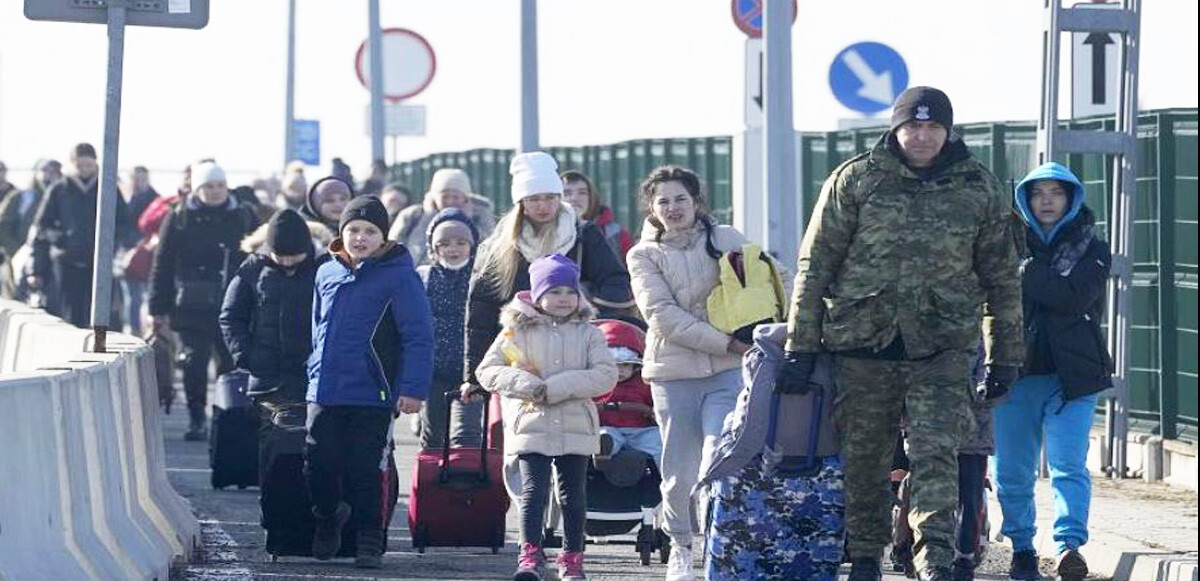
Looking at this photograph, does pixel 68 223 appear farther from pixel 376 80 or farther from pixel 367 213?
pixel 367 213

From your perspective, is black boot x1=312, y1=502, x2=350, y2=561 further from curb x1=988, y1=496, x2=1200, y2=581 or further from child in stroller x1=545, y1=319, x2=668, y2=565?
curb x1=988, y1=496, x2=1200, y2=581

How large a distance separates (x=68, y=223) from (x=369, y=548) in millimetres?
12959

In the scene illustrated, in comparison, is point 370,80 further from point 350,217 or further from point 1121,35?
point 350,217

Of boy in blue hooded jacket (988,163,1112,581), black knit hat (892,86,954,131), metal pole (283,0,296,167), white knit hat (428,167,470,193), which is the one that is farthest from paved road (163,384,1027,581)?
metal pole (283,0,296,167)

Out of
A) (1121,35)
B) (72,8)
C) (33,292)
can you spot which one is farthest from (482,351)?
(33,292)

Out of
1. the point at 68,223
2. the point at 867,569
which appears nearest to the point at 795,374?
the point at 867,569

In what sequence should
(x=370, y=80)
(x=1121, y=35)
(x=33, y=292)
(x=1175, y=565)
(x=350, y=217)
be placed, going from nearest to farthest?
1. (x=1175, y=565)
2. (x=350, y=217)
3. (x=1121, y=35)
4. (x=33, y=292)
5. (x=370, y=80)

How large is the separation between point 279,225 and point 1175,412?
6.11 meters

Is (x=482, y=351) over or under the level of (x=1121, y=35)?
under

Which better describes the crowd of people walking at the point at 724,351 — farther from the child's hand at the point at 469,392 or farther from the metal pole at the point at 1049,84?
the metal pole at the point at 1049,84

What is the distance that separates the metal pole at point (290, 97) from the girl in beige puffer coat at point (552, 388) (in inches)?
1351

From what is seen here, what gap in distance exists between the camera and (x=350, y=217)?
14.0m

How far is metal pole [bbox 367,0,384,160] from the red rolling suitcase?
22331 mm

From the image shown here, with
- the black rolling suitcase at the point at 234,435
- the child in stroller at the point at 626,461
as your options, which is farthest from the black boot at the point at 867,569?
the black rolling suitcase at the point at 234,435
